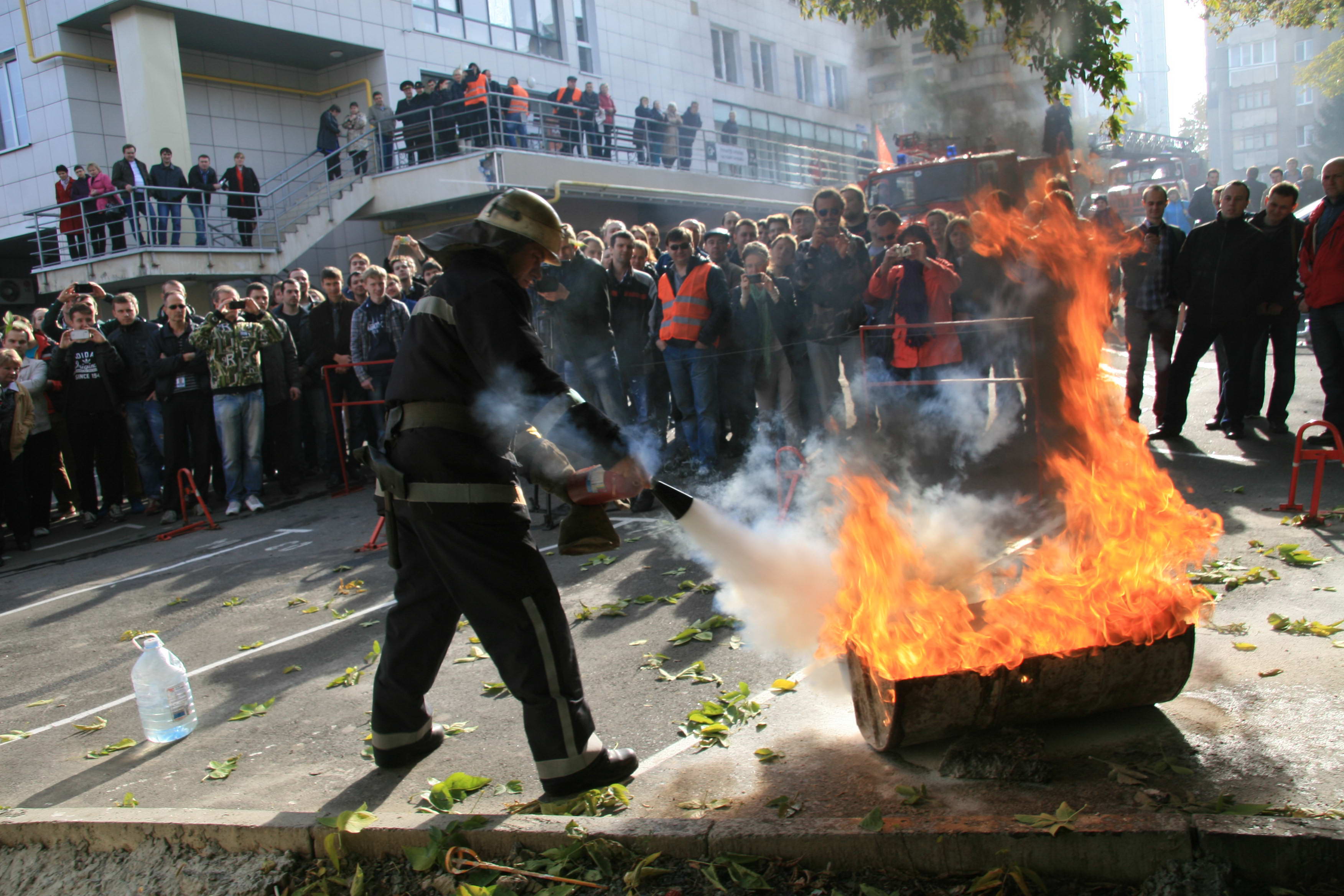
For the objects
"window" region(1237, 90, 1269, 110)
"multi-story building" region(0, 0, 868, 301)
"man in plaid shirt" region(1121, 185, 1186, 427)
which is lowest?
"man in plaid shirt" region(1121, 185, 1186, 427)

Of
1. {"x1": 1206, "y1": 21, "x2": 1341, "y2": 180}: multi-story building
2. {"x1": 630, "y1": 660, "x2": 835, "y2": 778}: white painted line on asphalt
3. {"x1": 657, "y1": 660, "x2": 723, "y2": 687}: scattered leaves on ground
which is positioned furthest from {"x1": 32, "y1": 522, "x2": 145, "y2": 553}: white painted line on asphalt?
{"x1": 1206, "y1": 21, "x2": 1341, "y2": 180}: multi-story building

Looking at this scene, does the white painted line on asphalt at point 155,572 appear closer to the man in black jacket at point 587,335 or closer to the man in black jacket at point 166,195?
the man in black jacket at point 587,335

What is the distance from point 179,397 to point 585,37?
2069 cm

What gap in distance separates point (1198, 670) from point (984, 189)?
1171cm

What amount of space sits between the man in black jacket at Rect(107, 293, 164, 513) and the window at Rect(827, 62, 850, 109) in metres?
22.0

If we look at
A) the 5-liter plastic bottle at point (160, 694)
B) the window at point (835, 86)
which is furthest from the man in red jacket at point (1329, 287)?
the window at point (835, 86)

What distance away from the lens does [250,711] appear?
4.96 meters

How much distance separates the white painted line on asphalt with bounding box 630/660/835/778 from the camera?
385 centimetres

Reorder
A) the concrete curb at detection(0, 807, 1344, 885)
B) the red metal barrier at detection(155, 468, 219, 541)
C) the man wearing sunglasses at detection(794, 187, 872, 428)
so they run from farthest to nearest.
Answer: the red metal barrier at detection(155, 468, 219, 541) < the man wearing sunglasses at detection(794, 187, 872, 428) < the concrete curb at detection(0, 807, 1344, 885)

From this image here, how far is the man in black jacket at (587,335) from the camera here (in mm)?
8859

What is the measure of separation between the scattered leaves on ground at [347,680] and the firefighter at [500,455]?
5.88 feet

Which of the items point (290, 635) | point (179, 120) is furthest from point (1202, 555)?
point (179, 120)

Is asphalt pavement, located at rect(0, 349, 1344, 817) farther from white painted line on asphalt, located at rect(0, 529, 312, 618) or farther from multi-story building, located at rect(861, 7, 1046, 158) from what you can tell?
multi-story building, located at rect(861, 7, 1046, 158)

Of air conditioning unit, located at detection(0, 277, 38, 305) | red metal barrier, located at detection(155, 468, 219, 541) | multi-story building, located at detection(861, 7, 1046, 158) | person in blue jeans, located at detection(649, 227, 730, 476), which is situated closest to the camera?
person in blue jeans, located at detection(649, 227, 730, 476)
